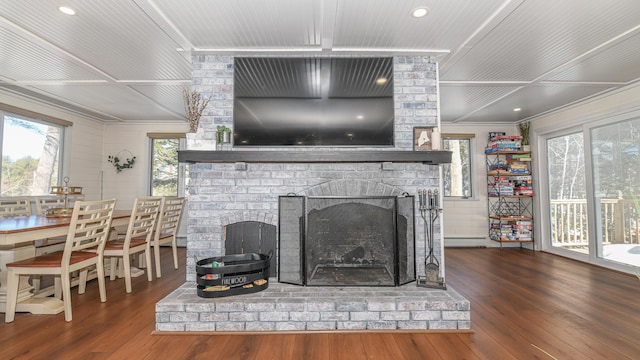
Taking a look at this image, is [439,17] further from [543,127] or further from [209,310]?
[543,127]

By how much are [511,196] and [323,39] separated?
434cm

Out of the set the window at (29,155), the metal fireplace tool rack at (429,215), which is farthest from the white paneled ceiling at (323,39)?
the metal fireplace tool rack at (429,215)

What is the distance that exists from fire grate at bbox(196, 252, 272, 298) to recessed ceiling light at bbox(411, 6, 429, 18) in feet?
7.24

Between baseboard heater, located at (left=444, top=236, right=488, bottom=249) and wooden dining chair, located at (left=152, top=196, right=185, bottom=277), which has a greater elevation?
wooden dining chair, located at (left=152, top=196, right=185, bottom=277)

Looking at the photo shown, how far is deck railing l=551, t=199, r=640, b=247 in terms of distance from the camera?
3605mm

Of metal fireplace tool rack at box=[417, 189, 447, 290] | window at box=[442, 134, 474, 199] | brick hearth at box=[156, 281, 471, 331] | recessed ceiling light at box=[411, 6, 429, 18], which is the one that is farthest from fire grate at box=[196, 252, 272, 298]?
window at box=[442, 134, 474, 199]

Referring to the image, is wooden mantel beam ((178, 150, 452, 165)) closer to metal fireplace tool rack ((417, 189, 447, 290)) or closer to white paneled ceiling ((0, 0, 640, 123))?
metal fireplace tool rack ((417, 189, 447, 290))

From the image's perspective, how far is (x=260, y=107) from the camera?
272 cm

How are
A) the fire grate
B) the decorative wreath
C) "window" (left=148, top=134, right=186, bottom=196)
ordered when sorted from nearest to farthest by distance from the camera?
the fire grate
the decorative wreath
"window" (left=148, top=134, right=186, bottom=196)

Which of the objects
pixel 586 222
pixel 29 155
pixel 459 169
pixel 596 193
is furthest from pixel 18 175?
pixel 586 222

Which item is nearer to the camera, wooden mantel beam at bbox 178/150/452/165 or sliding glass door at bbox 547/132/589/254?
wooden mantel beam at bbox 178/150/452/165

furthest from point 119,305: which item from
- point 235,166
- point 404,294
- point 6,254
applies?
point 404,294

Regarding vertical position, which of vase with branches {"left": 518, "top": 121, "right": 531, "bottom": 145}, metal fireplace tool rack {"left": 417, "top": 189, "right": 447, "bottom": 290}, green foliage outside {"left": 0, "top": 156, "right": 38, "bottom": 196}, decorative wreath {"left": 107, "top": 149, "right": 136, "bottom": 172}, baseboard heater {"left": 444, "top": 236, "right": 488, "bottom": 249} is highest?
vase with branches {"left": 518, "top": 121, "right": 531, "bottom": 145}

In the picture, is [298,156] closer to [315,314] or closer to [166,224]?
[315,314]
